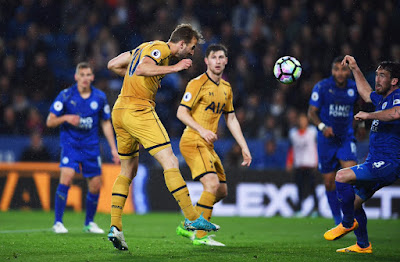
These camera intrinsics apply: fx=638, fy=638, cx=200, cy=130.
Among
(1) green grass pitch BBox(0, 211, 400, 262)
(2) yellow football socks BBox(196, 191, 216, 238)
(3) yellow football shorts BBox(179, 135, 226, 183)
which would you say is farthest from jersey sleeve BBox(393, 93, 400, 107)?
(2) yellow football socks BBox(196, 191, 216, 238)

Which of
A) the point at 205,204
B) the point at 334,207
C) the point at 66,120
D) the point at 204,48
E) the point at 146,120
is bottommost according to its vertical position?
the point at 334,207

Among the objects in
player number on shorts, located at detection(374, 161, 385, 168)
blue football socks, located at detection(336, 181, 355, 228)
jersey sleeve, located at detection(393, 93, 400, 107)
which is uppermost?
jersey sleeve, located at detection(393, 93, 400, 107)

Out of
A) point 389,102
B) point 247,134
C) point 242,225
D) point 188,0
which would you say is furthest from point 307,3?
point 389,102

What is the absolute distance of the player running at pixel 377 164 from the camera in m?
6.76

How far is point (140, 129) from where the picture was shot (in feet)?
22.2

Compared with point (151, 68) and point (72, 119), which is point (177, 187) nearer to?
point (151, 68)

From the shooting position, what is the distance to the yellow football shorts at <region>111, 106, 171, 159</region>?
22.0 ft

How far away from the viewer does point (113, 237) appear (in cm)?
675

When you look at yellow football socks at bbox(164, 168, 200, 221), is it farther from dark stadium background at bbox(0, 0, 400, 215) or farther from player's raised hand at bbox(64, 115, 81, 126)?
dark stadium background at bbox(0, 0, 400, 215)

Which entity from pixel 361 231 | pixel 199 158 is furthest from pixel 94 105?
pixel 361 231

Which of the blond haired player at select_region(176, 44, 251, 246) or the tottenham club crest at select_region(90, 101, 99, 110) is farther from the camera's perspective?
the tottenham club crest at select_region(90, 101, 99, 110)

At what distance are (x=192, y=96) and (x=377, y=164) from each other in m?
2.48

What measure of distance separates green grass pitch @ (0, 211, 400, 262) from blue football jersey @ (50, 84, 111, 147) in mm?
1417

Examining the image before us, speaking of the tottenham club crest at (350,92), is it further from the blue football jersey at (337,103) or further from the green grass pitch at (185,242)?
the green grass pitch at (185,242)
